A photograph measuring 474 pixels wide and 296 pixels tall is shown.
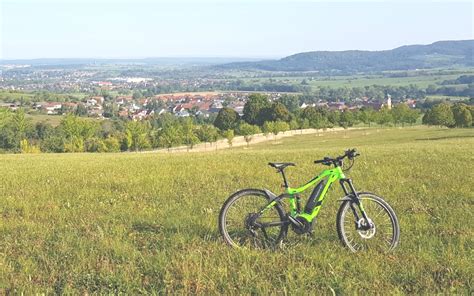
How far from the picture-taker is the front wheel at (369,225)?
6426 mm

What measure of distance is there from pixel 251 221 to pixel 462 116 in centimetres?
8207

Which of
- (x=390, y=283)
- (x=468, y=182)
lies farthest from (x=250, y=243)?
(x=468, y=182)

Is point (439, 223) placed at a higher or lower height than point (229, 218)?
lower

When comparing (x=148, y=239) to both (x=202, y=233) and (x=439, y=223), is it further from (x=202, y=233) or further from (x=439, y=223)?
(x=439, y=223)

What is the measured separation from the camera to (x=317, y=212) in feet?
21.5

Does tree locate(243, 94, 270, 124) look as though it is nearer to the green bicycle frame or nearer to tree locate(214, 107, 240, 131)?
tree locate(214, 107, 240, 131)

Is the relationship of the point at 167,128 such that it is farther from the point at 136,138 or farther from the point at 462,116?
the point at 462,116

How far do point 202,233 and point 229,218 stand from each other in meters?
0.78

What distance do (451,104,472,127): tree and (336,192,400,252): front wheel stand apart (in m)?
80.1

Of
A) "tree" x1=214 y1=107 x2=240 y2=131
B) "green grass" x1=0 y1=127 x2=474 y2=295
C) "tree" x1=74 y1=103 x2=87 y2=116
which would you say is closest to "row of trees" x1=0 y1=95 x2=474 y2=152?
"tree" x1=214 y1=107 x2=240 y2=131

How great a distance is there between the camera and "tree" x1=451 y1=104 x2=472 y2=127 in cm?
7749

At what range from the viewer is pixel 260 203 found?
21.7 ft

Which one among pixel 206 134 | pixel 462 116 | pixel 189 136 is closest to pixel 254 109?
pixel 206 134

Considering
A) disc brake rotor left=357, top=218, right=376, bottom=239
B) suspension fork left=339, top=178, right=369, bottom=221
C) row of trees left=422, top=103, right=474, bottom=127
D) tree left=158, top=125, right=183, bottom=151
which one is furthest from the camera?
row of trees left=422, top=103, right=474, bottom=127
